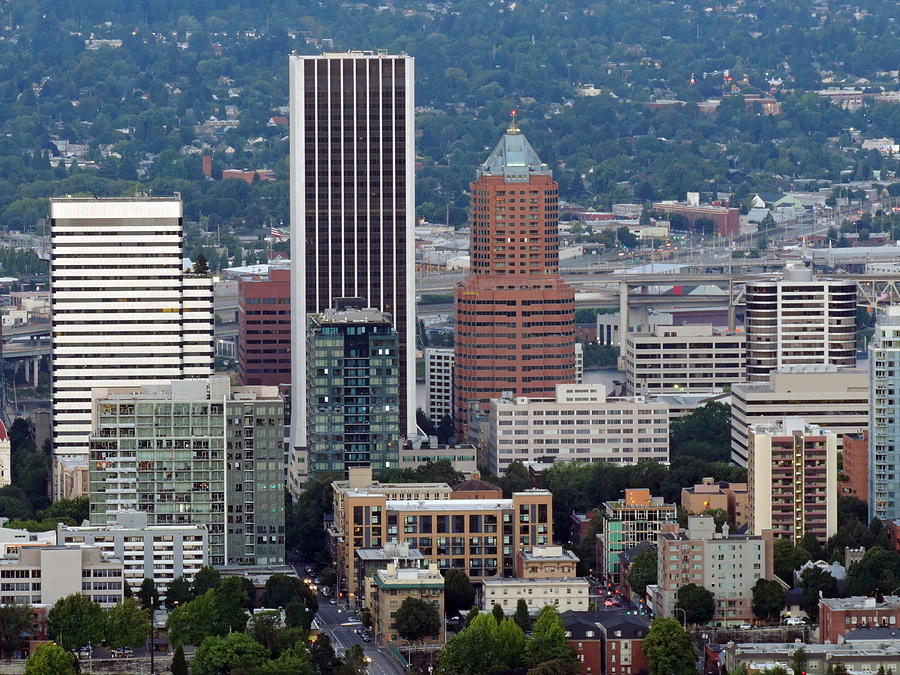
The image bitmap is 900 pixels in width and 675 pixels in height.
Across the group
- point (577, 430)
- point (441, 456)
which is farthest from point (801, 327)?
point (441, 456)

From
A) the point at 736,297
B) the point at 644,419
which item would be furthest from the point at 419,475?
the point at 736,297

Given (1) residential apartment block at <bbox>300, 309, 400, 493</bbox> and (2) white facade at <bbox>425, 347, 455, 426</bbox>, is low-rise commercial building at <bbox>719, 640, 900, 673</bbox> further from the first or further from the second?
(2) white facade at <bbox>425, 347, 455, 426</bbox>

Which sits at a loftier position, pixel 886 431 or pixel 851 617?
pixel 886 431

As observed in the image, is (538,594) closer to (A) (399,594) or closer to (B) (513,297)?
(A) (399,594)

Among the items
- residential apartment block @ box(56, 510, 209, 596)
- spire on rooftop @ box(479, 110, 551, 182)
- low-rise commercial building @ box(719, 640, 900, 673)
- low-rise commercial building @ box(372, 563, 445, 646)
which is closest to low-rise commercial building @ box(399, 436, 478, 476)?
residential apartment block @ box(56, 510, 209, 596)

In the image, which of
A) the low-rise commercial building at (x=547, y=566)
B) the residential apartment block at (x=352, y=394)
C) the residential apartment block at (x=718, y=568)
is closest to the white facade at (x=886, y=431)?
the residential apartment block at (x=718, y=568)

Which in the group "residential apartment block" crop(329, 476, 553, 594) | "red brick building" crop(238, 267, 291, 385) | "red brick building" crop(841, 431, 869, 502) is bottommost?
"residential apartment block" crop(329, 476, 553, 594)

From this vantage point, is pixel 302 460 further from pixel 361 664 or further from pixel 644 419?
pixel 361 664
